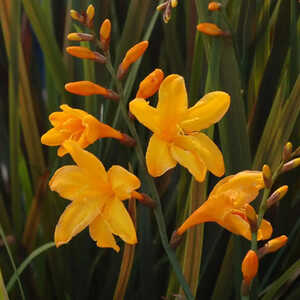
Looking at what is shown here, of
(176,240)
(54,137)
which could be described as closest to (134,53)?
(54,137)

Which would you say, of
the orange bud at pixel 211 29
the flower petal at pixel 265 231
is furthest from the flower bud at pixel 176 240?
the orange bud at pixel 211 29

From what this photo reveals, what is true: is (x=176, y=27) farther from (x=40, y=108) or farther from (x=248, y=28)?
(x=40, y=108)

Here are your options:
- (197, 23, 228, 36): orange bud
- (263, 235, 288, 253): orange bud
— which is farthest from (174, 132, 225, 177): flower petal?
(197, 23, 228, 36): orange bud

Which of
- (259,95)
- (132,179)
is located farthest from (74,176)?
(259,95)

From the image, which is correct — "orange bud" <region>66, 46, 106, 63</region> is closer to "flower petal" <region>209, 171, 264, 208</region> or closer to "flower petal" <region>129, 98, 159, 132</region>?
"flower petal" <region>129, 98, 159, 132</region>

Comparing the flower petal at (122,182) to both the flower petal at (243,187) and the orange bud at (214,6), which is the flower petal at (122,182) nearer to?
the flower petal at (243,187)

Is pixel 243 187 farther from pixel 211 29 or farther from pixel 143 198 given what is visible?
pixel 211 29

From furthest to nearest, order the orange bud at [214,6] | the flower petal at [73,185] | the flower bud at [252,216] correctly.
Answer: the orange bud at [214,6]
the flower petal at [73,185]
the flower bud at [252,216]
